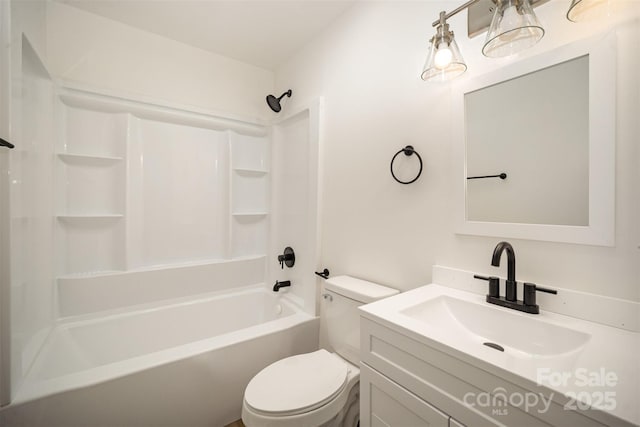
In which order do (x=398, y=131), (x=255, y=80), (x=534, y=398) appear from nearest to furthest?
(x=534, y=398)
(x=398, y=131)
(x=255, y=80)

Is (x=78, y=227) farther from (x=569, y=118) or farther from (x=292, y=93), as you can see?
(x=569, y=118)

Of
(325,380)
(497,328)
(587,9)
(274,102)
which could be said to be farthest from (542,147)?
(274,102)

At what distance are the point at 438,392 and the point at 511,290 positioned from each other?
1.53 feet

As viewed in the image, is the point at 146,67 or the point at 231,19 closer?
the point at 231,19

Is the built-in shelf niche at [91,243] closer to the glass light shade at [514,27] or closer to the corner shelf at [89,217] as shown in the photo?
the corner shelf at [89,217]

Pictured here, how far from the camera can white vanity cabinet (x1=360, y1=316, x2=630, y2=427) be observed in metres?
0.55

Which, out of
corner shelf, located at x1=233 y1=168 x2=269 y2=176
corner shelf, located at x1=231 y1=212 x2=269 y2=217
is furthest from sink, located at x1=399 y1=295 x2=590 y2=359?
corner shelf, located at x1=233 y1=168 x2=269 y2=176

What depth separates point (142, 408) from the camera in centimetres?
130

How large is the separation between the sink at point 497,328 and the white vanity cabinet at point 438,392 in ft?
0.28

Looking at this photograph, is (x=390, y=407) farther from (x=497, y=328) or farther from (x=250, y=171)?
(x=250, y=171)

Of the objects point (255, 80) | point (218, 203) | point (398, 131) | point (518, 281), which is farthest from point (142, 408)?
point (255, 80)

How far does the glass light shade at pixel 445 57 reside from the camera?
105 centimetres

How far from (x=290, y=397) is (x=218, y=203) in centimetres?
171

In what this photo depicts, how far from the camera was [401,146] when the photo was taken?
Result: 1.40 m
